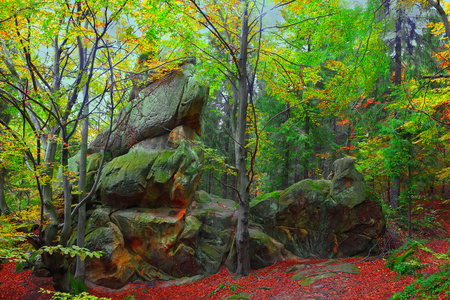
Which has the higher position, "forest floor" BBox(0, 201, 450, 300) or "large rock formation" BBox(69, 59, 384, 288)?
"large rock formation" BBox(69, 59, 384, 288)

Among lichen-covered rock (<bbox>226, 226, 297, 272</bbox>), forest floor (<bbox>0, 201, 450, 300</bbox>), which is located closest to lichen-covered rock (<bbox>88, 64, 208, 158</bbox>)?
lichen-covered rock (<bbox>226, 226, 297, 272</bbox>)

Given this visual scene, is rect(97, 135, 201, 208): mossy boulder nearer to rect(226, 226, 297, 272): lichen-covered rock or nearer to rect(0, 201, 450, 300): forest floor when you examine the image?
rect(226, 226, 297, 272): lichen-covered rock

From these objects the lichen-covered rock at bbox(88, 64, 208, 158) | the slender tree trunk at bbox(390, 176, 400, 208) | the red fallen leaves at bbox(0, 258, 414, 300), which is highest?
the lichen-covered rock at bbox(88, 64, 208, 158)

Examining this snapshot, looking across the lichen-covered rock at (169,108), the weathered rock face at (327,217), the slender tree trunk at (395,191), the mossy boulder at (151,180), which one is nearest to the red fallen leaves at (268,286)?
the weathered rock face at (327,217)

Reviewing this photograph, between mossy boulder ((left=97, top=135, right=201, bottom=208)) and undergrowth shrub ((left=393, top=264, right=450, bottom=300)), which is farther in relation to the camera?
mossy boulder ((left=97, top=135, right=201, bottom=208))

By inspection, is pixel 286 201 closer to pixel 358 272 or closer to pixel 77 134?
pixel 358 272

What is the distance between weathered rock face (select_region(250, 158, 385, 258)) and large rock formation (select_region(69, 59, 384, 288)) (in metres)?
0.04

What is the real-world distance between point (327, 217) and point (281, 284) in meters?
4.13

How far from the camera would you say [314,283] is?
682 centimetres

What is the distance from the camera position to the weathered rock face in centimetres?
1030

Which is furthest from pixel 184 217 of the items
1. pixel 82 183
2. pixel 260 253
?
pixel 82 183

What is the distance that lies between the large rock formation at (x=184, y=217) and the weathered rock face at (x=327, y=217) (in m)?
0.04

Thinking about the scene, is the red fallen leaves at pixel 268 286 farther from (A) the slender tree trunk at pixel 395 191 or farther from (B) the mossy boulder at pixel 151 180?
(B) the mossy boulder at pixel 151 180

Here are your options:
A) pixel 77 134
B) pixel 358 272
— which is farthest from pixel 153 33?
pixel 358 272
